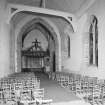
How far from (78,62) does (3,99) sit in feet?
30.0

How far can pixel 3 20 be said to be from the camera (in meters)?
11.5

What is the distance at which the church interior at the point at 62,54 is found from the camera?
6793mm

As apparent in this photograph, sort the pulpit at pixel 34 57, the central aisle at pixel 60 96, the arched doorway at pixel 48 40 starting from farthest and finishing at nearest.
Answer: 1. the pulpit at pixel 34 57
2. the arched doorway at pixel 48 40
3. the central aisle at pixel 60 96

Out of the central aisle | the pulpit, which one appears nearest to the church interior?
the central aisle

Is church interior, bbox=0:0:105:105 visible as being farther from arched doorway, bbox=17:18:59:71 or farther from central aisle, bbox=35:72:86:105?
arched doorway, bbox=17:18:59:71

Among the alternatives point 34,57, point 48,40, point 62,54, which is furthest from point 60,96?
point 34,57

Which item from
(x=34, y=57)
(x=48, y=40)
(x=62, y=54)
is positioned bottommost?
(x=34, y=57)

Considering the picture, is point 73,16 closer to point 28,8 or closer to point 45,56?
point 28,8

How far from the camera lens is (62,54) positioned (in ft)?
62.4

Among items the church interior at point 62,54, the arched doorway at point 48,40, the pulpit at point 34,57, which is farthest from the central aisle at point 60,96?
the pulpit at point 34,57

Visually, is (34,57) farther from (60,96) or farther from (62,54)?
(60,96)

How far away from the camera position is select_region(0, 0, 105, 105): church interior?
6.79m

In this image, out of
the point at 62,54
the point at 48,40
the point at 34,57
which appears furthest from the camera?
the point at 34,57

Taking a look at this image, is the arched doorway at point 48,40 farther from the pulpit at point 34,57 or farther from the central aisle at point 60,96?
the central aisle at point 60,96
